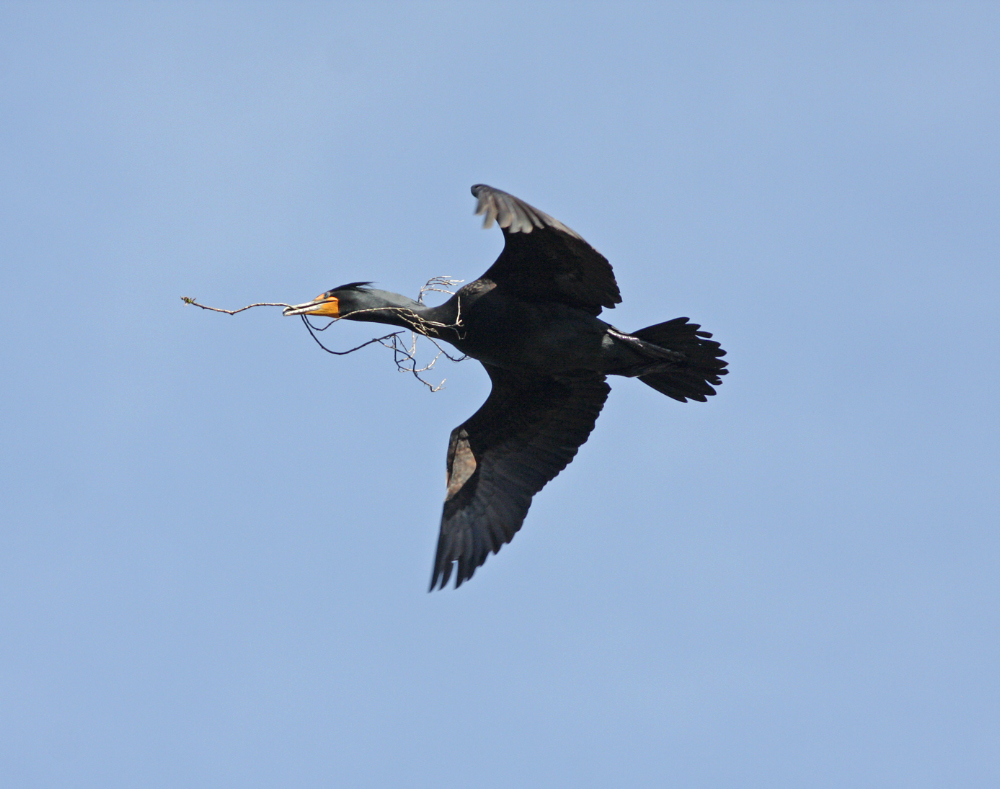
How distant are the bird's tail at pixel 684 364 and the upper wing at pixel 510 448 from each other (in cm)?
46

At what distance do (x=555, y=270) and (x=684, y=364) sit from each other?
129 cm

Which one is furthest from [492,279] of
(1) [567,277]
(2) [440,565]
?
(2) [440,565]

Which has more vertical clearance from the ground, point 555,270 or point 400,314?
point 555,270

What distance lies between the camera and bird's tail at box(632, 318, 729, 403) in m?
7.52

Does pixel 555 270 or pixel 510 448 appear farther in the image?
pixel 510 448

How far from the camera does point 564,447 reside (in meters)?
8.13

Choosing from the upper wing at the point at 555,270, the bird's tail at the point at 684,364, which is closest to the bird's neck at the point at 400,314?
the upper wing at the point at 555,270

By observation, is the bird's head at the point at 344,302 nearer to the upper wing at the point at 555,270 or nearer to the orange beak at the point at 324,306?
the orange beak at the point at 324,306

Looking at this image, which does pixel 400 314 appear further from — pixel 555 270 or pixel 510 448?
pixel 510 448

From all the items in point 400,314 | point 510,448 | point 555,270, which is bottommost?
point 510,448

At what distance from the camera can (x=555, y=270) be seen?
711 centimetres

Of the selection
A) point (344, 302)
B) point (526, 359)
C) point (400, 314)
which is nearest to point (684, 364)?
point (526, 359)

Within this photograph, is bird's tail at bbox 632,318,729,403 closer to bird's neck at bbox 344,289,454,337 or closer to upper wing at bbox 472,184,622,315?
upper wing at bbox 472,184,622,315

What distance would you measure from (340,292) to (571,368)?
171 centimetres
